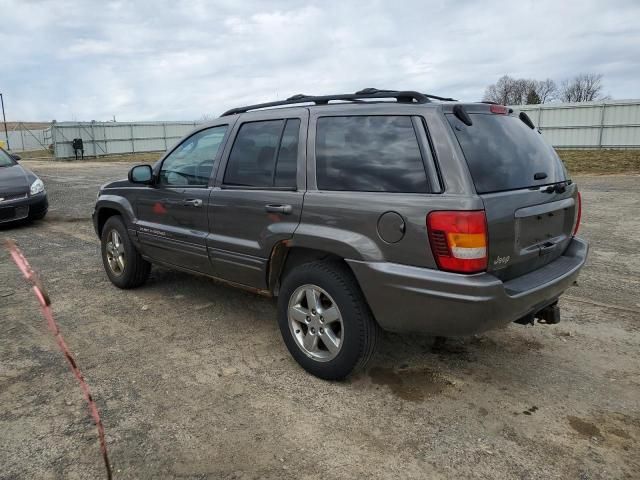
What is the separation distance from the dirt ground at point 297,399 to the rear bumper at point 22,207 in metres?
4.32

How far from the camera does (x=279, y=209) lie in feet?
11.1

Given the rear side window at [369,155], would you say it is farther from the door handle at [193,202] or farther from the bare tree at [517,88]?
the bare tree at [517,88]

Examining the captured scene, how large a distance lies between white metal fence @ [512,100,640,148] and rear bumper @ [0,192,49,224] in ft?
71.8

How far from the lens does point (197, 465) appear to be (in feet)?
8.20

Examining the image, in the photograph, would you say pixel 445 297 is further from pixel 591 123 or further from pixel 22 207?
pixel 591 123

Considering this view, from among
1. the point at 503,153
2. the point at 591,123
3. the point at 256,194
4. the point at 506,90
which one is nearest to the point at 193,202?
the point at 256,194

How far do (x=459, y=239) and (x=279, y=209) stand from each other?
1270mm

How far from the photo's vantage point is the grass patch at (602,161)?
16594mm

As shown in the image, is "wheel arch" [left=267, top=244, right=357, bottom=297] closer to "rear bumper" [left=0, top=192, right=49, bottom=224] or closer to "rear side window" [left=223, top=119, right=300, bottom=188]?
"rear side window" [left=223, top=119, right=300, bottom=188]

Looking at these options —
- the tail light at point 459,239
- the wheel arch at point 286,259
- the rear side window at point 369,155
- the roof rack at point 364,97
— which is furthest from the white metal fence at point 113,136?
the tail light at point 459,239

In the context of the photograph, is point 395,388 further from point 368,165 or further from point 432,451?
point 368,165

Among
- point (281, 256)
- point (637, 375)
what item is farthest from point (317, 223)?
point (637, 375)

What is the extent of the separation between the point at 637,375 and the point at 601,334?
0.64m

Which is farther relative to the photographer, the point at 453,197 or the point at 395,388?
the point at 395,388
